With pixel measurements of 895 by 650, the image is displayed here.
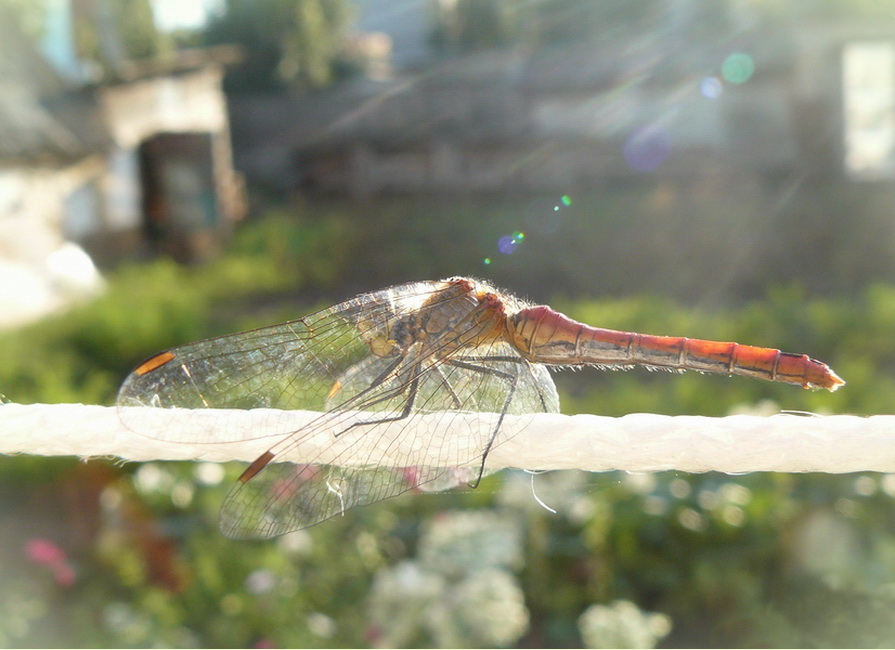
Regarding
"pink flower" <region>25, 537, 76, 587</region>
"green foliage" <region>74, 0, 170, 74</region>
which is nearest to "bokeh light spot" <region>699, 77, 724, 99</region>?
"green foliage" <region>74, 0, 170, 74</region>

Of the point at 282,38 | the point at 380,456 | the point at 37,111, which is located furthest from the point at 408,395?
the point at 282,38

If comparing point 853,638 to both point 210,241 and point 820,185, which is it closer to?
point 820,185

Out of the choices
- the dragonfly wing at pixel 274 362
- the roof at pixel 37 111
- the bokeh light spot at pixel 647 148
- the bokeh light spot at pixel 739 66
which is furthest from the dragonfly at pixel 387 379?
the bokeh light spot at pixel 739 66

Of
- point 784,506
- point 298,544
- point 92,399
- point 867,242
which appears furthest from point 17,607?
point 867,242

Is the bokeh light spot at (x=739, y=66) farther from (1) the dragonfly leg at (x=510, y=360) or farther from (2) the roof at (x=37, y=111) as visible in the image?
(1) the dragonfly leg at (x=510, y=360)

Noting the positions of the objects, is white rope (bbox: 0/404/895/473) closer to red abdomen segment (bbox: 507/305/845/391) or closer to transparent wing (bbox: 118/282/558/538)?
transparent wing (bbox: 118/282/558/538)

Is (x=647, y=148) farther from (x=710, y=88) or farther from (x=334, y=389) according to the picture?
(x=334, y=389)
